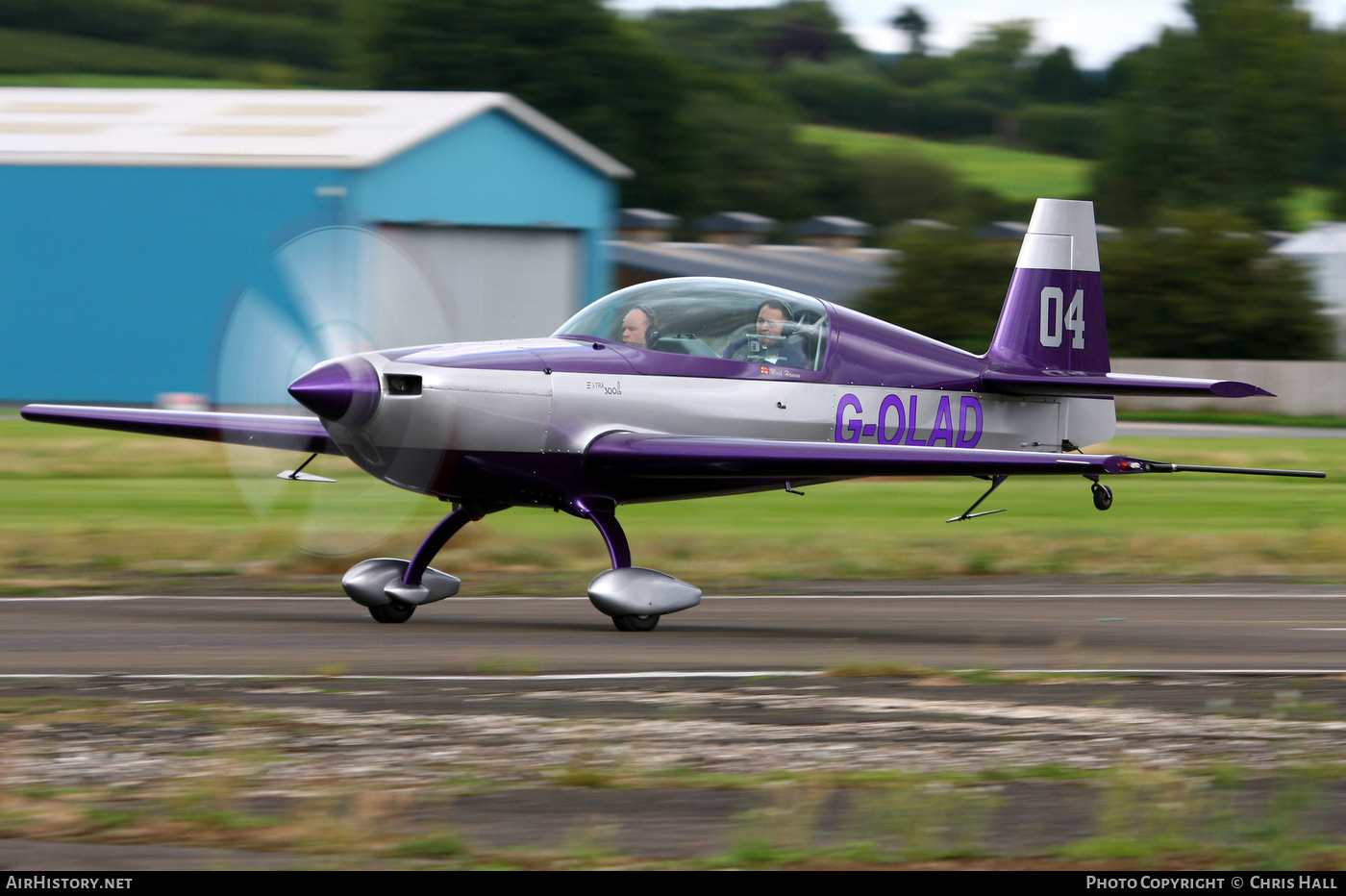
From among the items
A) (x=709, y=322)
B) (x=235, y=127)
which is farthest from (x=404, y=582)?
(x=235, y=127)

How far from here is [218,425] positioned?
37.9 ft

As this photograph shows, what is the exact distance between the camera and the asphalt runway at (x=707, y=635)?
9672 mm

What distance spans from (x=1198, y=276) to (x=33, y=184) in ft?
105

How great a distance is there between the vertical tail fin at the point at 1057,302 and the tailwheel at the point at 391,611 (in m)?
5.35

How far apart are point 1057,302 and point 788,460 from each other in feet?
14.5

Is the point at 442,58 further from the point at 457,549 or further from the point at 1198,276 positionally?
the point at 457,549

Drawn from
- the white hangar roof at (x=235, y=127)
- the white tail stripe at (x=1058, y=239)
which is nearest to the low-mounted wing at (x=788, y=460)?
the white tail stripe at (x=1058, y=239)

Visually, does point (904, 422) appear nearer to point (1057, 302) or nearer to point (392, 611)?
point (1057, 302)

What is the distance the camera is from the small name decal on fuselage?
12.4 m

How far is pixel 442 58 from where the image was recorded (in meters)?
79.4

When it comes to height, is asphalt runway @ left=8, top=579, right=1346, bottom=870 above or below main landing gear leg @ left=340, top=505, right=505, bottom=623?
below

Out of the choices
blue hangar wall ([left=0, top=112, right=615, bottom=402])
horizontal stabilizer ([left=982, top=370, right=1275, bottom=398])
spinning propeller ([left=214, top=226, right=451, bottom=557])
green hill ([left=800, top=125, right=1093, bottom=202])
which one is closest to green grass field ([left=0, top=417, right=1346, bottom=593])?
spinning propeller ([left=214, top=226, right=451, bottom=557])

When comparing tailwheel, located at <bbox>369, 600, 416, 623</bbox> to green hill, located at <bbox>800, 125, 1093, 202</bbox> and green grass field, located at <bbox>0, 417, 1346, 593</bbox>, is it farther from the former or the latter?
green hill, located at <bbox>800, 125, 1093, 202</bbox>

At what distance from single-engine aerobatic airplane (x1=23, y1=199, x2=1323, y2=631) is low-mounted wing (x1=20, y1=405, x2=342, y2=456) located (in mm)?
17
